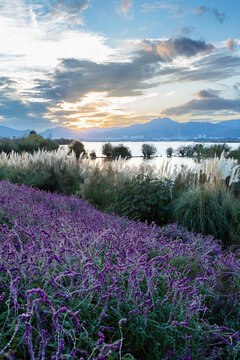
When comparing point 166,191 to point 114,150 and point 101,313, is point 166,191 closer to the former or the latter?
point 101,313

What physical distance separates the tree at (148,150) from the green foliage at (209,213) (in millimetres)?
18077

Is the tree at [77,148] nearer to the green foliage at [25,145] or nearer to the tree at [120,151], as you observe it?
the tree at [120,151]

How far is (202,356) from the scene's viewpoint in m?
1.62

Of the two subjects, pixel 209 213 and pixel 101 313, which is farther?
pixel 209 213

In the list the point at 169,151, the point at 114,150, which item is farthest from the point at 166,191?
the point at 169,151

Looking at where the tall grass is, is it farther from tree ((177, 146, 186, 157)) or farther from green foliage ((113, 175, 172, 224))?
tree ((177, 146, 186, 157))

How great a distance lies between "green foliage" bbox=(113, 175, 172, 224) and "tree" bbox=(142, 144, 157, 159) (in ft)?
56.8

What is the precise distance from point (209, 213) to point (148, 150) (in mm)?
18890

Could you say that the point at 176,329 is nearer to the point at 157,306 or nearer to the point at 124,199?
the point at 157,306

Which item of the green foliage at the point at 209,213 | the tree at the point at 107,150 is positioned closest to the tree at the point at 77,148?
the tree at the point at 107,150

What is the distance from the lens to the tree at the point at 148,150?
78.3 feet

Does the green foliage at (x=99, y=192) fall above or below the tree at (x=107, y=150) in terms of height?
below

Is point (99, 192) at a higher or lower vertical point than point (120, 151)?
lower

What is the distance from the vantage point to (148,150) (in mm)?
24141
